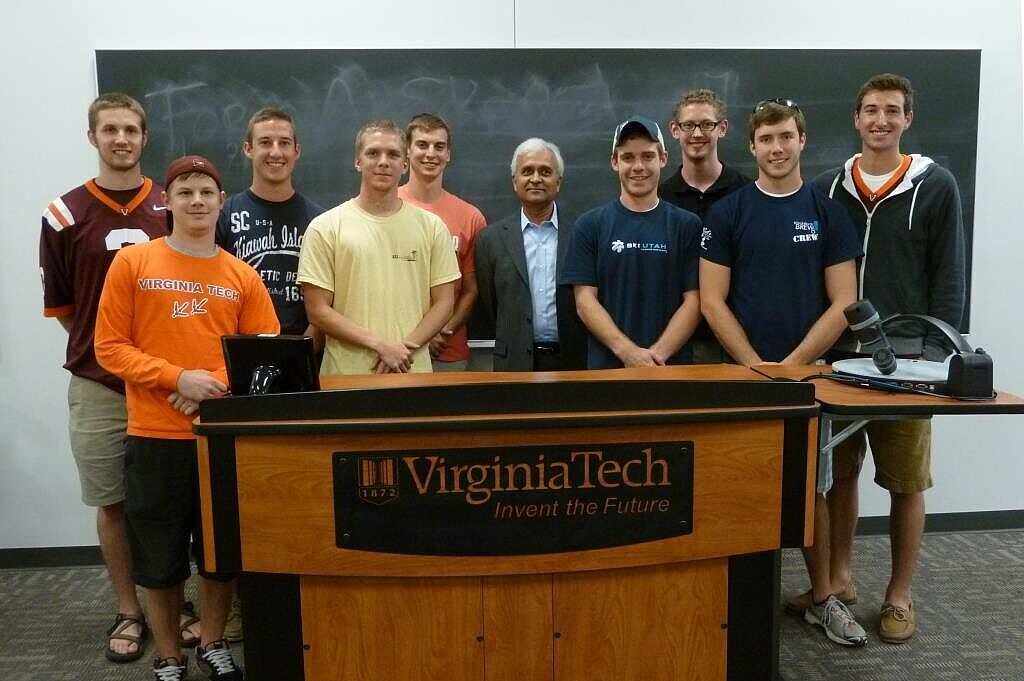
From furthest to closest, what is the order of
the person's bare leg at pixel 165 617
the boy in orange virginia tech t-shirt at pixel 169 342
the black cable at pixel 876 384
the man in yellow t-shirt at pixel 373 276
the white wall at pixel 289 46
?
the white wall at pixel 289 46 < the man in yellow t-shirt at pixel 373 276 < the person's bare leg at pixel 165 617 < the boy in orange virginia tech t-shirt at pixel 169 342 < the black cable at pixel 876 384

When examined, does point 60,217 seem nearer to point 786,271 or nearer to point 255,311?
point 255,311

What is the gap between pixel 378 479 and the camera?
1.72 metres

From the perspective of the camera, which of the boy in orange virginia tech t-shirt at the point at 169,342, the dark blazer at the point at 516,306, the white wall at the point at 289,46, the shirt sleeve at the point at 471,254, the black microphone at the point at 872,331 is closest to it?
the black microphone at the point at 872,331

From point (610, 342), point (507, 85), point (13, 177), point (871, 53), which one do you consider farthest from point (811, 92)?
point (13, 177)

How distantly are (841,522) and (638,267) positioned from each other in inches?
45.2

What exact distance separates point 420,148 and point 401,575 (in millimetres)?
1856

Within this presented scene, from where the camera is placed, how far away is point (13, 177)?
3299 mm

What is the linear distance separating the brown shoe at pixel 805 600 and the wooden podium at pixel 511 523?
3.44ft

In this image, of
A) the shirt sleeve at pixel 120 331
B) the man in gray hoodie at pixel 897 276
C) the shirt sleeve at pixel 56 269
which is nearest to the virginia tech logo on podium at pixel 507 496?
the shirt sleeve at pixel 120 331

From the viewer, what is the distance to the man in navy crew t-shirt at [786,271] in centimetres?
262

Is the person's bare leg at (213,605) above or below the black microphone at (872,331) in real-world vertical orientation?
below

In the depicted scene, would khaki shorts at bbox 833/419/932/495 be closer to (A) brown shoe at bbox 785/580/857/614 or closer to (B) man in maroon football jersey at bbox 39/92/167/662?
(A) brown shoe at bbox 785/580/857/614

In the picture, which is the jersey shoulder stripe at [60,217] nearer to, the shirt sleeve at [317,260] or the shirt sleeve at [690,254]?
the shirt sleeve at [317,260]

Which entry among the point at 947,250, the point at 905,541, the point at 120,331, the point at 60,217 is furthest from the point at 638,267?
the point at 60,217
